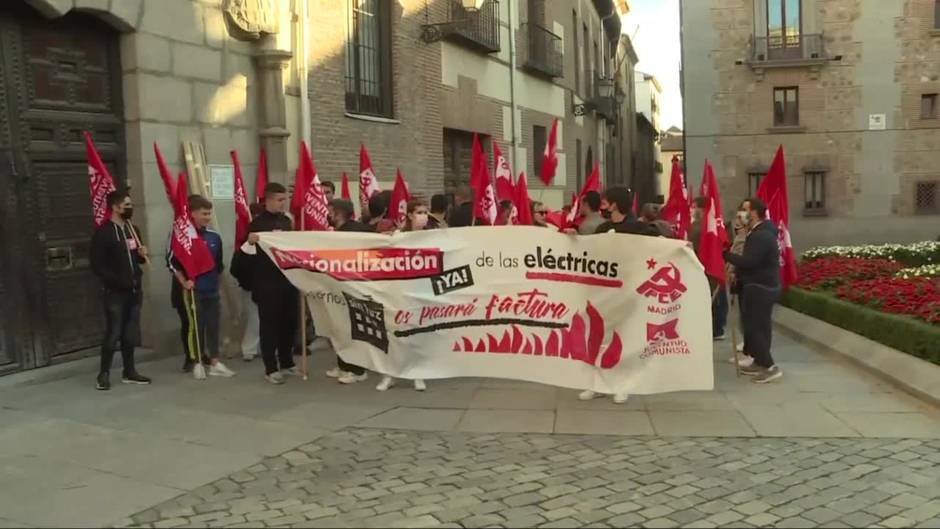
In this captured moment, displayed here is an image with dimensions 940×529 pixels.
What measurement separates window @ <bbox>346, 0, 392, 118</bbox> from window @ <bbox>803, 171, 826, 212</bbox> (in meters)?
18.4

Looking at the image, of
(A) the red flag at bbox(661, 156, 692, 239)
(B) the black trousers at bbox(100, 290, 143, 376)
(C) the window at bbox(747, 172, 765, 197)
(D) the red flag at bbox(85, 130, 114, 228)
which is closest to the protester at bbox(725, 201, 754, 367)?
(A) the red flag at bbox(661, 156, 692, 239)

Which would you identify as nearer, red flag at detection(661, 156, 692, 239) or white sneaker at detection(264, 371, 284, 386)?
white sneaker at detection(264, 371, 284, 386)

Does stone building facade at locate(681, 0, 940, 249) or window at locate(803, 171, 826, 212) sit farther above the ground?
stone building facade at locate(681, 0, 940, 249)

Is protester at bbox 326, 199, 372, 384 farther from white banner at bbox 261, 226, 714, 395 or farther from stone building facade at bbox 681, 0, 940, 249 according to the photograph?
stone building facade at bbox 681, 0, 940, 249

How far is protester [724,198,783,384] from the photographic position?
7641mm

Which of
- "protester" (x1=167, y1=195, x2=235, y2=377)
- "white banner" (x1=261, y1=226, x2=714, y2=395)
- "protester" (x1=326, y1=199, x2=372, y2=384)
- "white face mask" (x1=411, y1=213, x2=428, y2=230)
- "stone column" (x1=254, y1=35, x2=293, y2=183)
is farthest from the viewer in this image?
"stone column" (x1=254, y1=35, x2=293, y2=183)

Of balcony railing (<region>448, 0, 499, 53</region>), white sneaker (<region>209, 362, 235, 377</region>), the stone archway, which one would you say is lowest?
white sneaker (<region>209, 362, 235, 377</region>)

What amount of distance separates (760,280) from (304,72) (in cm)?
627

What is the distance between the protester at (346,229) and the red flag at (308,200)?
0.49m

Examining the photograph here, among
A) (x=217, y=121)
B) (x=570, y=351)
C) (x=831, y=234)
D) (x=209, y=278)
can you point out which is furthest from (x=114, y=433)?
(x=831, y=234)

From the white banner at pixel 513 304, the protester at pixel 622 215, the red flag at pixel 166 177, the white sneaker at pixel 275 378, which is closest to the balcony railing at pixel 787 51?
the protester at pixel 622 215

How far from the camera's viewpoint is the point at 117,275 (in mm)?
7371

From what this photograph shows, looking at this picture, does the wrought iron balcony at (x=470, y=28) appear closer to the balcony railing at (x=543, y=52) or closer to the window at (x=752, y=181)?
the balcony railing at (x=543, y=52)

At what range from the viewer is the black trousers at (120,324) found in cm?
742
